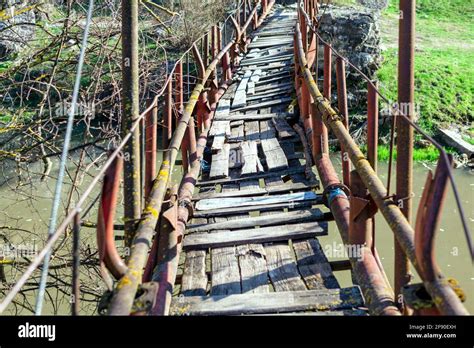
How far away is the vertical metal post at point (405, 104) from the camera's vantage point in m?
3.04

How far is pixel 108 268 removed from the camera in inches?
93.7

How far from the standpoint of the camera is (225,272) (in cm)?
364

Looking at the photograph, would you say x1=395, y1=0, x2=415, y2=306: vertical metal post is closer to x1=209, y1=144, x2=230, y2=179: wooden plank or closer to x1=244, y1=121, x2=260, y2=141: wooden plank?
x1=209, y1=144, x2=230, y2=179: wooden plank

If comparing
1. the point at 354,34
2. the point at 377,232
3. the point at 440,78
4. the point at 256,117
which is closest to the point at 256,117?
the point at 256,117

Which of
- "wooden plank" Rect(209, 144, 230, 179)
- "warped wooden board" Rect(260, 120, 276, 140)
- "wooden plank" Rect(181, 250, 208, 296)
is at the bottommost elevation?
"wooden plank" Rect(181, 250, 208, 296)

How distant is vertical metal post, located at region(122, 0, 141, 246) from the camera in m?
3.50

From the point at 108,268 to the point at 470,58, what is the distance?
1953cm

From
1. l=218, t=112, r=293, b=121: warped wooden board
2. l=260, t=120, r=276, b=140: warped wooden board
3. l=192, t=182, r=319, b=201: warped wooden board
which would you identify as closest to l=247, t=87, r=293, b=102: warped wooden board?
l=218, t=112, r=293, b=121: warped wooden board

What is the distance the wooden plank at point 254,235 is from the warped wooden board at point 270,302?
801mm

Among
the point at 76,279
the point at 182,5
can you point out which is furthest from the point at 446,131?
the point at 76,279

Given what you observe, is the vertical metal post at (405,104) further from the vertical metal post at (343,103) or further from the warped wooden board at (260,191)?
the warped wooden board at (260,191)

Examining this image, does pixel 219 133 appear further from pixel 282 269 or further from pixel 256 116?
pixel 282 269

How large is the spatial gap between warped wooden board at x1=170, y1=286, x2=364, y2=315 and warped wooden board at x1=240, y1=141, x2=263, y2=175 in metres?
2.46

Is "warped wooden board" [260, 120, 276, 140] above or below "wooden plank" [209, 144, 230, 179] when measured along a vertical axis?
above
